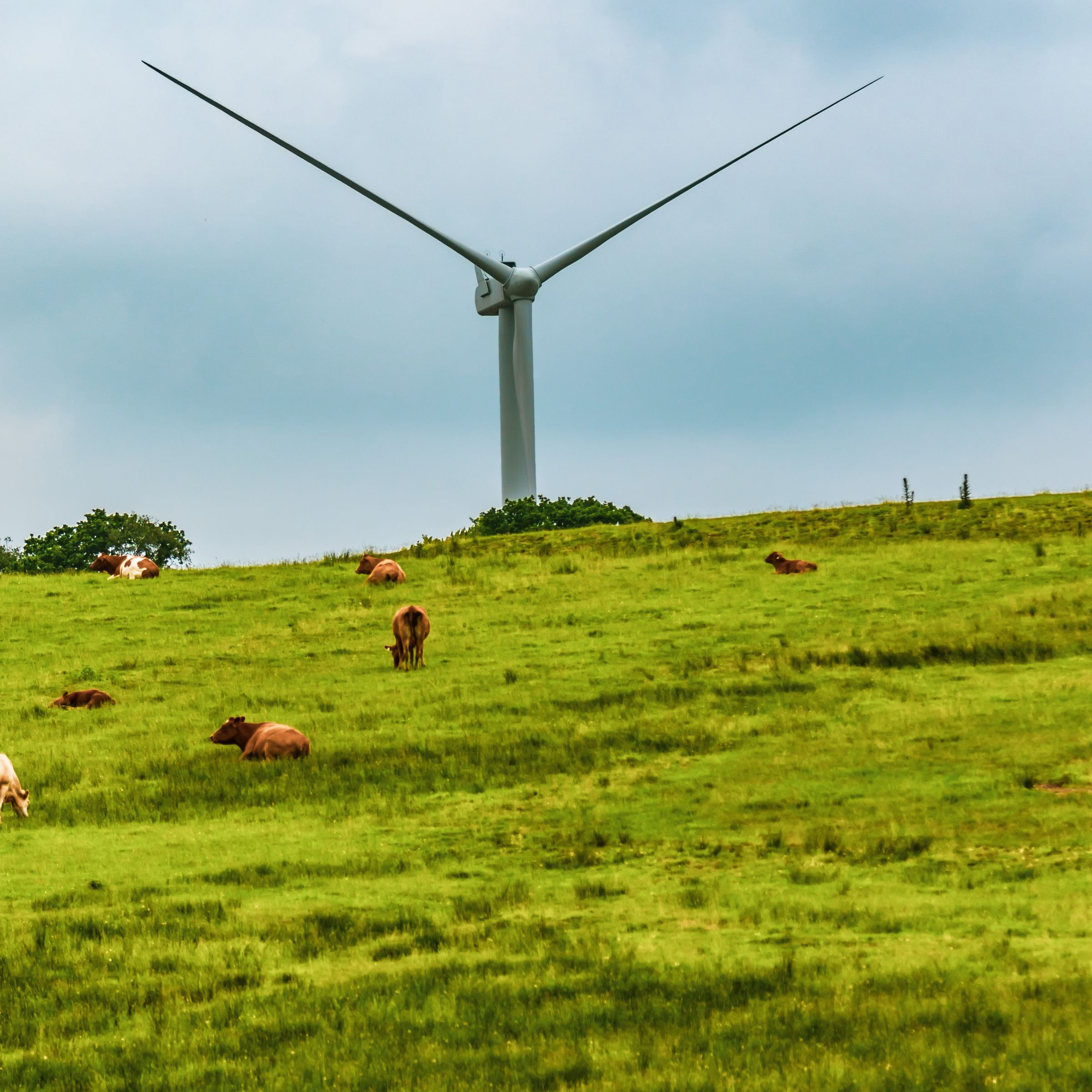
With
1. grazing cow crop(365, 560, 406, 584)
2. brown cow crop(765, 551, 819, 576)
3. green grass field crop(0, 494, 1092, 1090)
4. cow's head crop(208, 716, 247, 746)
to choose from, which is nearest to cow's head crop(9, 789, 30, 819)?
green grass field crop(0, 494, 1092, 1090)

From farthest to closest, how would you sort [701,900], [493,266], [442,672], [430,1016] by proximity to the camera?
[493,266], [442,672], [701,900], [430,1016]

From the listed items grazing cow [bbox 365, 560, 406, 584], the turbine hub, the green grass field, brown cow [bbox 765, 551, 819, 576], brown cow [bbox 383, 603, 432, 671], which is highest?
the turbine hub

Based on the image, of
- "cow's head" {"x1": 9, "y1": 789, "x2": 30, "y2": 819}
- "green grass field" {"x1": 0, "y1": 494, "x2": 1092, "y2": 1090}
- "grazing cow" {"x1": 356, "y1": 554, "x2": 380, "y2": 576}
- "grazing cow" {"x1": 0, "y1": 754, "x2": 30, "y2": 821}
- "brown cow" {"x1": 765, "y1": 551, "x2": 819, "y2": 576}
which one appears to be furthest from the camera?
"grazing cow" {"x1": 356, "y1": 554, "x2": 380, "y2": 576}

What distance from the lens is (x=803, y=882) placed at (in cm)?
1509

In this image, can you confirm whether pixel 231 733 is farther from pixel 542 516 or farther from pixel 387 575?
pixel 542 516

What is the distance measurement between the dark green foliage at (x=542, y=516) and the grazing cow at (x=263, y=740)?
172ft

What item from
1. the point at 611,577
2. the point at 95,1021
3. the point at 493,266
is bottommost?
the point at 95,1021

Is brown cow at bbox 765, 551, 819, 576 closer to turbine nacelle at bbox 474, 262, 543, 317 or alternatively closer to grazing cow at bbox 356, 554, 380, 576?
grazing cow at bbox 356, 554, 380, 576

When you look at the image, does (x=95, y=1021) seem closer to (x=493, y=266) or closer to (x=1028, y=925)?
(x=1028, y=925)

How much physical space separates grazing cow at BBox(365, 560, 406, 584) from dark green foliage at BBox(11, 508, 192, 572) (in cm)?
4920

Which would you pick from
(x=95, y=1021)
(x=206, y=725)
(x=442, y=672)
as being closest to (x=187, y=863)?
(x=95, y=1021)

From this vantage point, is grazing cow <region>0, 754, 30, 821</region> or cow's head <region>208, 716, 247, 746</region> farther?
cow's head <region>208, 716, 247, 746</region>

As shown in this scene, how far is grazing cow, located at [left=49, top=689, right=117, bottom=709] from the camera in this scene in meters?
28.6

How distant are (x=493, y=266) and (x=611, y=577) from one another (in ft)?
113
